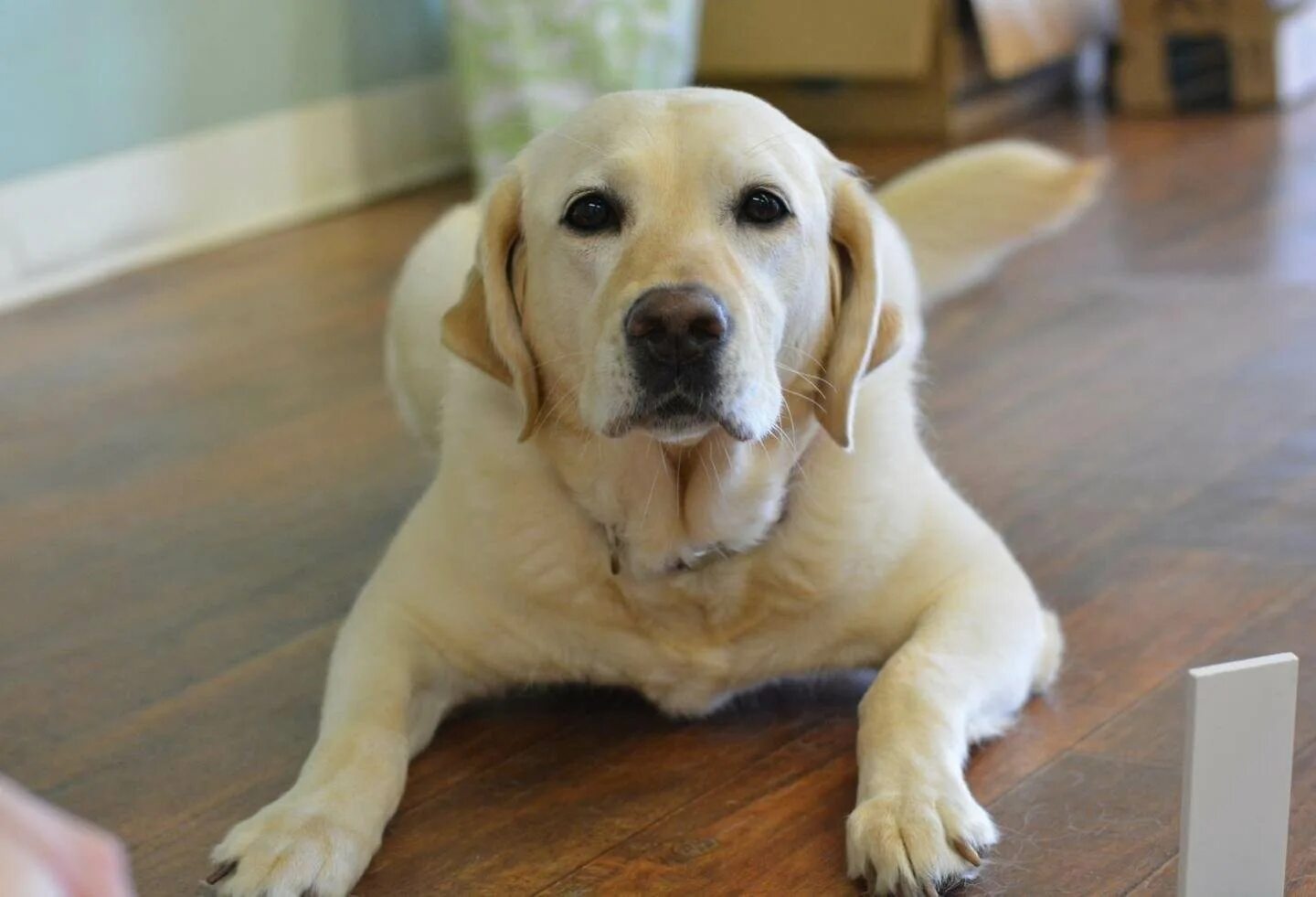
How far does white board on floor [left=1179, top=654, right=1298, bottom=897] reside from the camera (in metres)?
1.31

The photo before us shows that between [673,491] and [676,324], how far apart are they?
29 cm

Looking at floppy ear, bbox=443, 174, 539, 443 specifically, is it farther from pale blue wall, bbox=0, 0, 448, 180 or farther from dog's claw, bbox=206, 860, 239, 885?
pale blue wall, bbox=0, 0, 448, 180

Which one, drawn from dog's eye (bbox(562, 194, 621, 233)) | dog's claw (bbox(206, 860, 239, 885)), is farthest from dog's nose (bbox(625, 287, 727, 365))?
dog's claw (bbox(206, 860, 239, 885))

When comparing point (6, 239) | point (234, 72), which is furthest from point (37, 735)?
point (234, 72)

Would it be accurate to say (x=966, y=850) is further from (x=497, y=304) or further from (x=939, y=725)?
(x=497, y=304)

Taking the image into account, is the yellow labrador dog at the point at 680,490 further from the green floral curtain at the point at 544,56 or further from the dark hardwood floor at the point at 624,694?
the green floral curtain at the point at 544,56

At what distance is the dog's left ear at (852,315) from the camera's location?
1895mm

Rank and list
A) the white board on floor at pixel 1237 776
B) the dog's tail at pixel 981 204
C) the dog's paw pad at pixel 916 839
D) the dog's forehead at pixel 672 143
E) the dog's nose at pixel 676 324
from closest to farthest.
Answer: the white board on floor at pixel 1237 776 < the dog's paw pad at pixel 916 839 < the dog's nose at pixel 676 324 < the dog's forehead at pixel 672 143 < the dog's tail at pixel 981 204

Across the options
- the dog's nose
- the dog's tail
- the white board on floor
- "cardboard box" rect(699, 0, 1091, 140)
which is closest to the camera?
the white board on floor

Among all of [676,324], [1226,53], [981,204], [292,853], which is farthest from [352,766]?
[1226,53]

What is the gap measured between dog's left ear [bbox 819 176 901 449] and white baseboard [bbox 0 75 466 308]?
314 cm

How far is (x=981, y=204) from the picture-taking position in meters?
3.04

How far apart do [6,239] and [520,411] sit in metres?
3.01

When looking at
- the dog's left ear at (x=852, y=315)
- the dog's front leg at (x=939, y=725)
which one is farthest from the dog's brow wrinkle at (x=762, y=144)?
the dog's front leg at (x=939, y=725)
